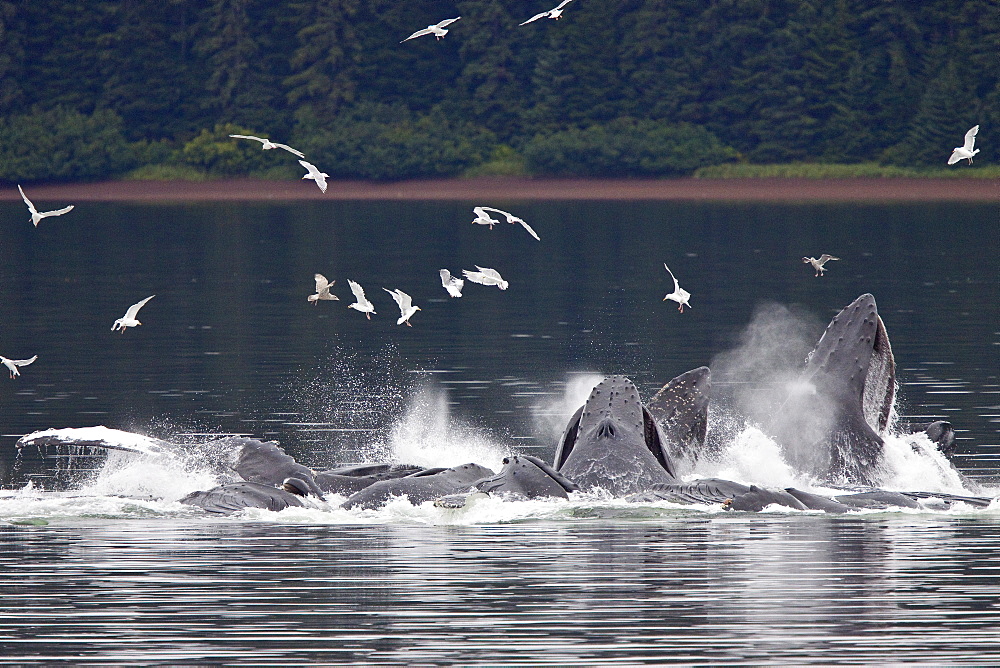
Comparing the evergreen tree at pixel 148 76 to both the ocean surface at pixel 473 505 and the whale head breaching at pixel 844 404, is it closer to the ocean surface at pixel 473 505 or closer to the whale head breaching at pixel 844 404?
the ocean surface at pixel 473 505

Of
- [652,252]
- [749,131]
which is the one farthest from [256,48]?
[652,252]

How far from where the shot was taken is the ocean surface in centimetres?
1889

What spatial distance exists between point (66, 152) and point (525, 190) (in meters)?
36.5

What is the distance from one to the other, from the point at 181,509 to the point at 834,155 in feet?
423

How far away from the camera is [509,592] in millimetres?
20531

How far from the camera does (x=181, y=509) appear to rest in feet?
84.4

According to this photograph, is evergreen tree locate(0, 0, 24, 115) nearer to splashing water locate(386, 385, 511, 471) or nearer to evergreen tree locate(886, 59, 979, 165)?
evergreen tree locate(886, 59, 979, 165)

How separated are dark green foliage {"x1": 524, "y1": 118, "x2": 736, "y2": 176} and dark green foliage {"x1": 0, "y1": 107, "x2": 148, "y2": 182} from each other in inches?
1300

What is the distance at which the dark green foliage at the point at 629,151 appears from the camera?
15262 centimetres

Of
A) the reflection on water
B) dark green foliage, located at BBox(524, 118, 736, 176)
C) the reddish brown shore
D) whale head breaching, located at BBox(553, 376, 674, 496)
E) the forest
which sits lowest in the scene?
the reflection on water

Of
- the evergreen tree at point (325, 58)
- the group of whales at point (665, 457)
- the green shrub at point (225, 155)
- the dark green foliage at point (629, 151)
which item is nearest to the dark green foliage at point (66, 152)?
the green shrub at point (225, 155)

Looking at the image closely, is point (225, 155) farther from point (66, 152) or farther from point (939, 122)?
point (939, 122)

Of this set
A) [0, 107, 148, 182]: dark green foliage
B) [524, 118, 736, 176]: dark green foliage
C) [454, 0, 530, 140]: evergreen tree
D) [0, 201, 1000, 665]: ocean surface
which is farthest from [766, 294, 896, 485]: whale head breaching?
[0, 107, 148, 182]: dark green foliage

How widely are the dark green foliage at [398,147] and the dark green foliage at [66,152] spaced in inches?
583
